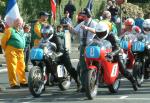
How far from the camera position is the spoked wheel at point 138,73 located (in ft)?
49.5

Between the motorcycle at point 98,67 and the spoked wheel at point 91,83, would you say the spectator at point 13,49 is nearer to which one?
Answer: the motorcycle at point 98,67

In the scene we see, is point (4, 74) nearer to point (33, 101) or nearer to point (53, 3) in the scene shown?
point (53, 3)

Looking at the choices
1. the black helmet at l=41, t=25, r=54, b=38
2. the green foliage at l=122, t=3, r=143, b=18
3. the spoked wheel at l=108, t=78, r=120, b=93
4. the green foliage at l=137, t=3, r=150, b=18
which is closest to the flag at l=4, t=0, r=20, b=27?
the black helmet at l=41, t=25, r=54, b=38

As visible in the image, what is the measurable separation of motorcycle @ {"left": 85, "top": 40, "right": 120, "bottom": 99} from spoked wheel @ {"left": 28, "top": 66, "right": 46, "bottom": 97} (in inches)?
45.3

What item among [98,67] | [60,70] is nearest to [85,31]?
[60,70]

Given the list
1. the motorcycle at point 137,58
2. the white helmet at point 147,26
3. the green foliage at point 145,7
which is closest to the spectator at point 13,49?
the motorcycle at point 137,58

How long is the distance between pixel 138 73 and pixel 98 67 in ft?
8.15

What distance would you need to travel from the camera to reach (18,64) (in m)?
15.6

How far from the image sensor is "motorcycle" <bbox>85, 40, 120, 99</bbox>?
12.8 metres

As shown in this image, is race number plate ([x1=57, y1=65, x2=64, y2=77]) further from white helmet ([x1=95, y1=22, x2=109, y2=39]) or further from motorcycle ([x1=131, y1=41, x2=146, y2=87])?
motorcycle ([x1=131, y1=41, x2=146, y2=87])

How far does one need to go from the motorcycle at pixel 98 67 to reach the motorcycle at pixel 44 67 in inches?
43.6

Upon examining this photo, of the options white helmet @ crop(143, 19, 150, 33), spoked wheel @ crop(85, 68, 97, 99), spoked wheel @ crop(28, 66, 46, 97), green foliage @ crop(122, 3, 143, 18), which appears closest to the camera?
spoked wheel @ crop(85, 68, 97, 99)

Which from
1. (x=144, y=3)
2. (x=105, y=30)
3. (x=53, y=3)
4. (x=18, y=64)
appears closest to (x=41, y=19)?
(x=18, y=64)

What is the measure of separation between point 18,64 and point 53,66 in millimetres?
1874
